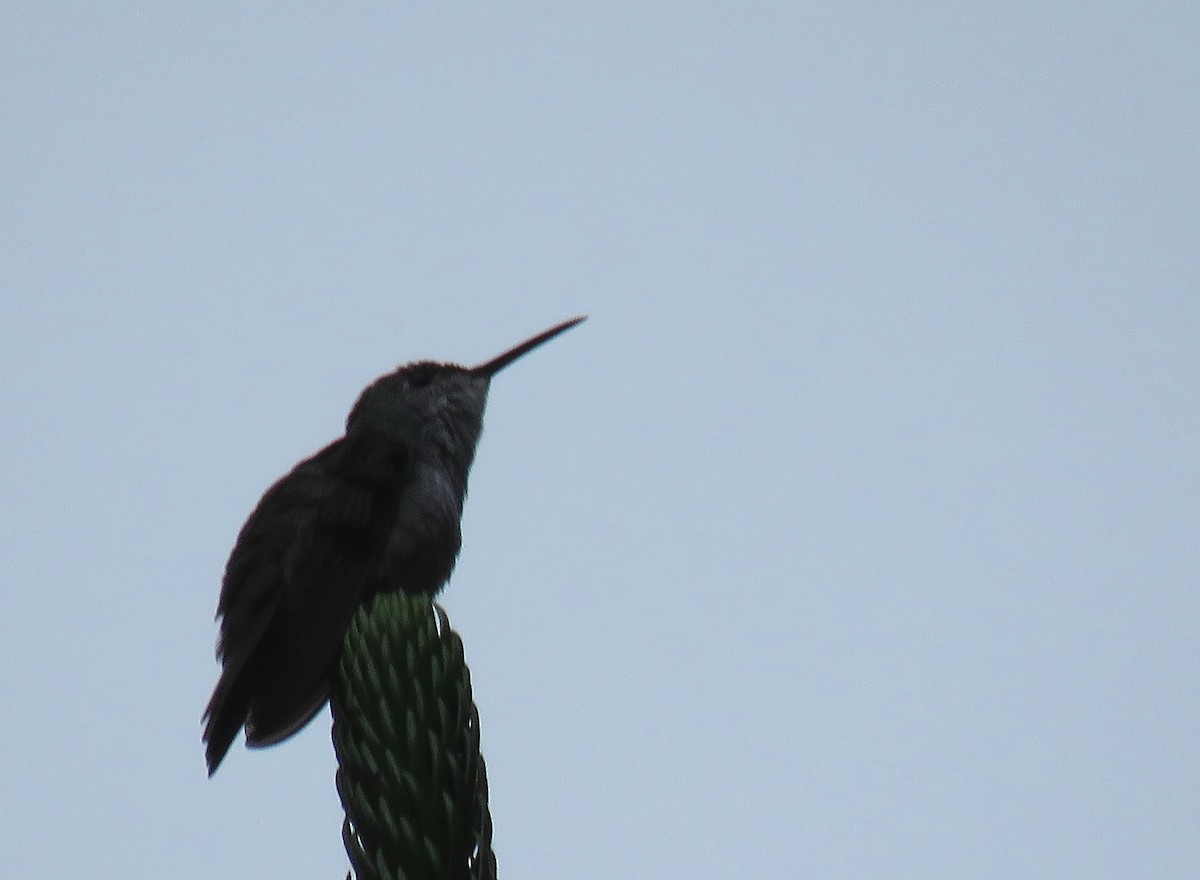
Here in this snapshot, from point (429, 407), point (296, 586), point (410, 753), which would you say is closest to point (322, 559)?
point (296, 586)

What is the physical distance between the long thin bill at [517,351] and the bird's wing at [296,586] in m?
1.46

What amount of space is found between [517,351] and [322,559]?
240 cm

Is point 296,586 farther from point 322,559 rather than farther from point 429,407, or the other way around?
point 429,407

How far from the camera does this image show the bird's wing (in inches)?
168

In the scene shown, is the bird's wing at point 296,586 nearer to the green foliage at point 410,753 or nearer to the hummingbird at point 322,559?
the hummingbird at point 322,559

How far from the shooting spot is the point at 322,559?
453 cm

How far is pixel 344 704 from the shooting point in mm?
2607

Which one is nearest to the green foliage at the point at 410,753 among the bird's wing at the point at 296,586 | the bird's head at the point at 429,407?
the bird's wing at the point at 296,586

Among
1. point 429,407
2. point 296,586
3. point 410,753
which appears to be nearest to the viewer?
point 410,753

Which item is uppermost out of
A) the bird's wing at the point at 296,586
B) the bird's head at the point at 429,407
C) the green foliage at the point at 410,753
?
the bird's head at the point at 429,407

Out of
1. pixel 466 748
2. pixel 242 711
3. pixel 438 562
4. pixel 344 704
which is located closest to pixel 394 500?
pixel 438 562

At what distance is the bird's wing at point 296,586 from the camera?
4266 millimetres

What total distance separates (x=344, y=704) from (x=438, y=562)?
226cm

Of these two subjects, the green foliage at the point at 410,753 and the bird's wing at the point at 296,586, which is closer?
the green foliage at the point at 410,753
